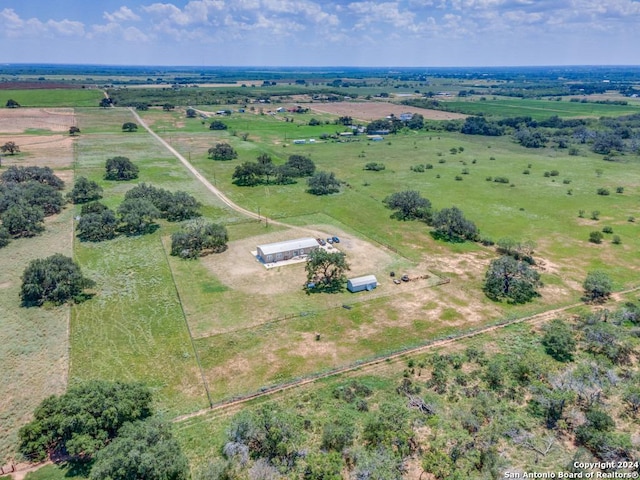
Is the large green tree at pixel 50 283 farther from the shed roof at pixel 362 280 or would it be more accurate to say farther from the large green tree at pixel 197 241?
the shed roof at pixel 362 280

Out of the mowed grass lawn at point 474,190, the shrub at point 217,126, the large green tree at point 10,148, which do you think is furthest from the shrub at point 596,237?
the large green tree at point 10,148

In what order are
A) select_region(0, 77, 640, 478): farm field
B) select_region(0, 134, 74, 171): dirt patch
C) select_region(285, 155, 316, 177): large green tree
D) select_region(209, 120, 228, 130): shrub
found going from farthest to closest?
select_region(209, 120, 228, 130): shrub, select_region(0, 134, 74, 171): dirt patch, select_region(285, 155, 316, 177): large green tree, select_region(0, 77, 640, 478): farm field

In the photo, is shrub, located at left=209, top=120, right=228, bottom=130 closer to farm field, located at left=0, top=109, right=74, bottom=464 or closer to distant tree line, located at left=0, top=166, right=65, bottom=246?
distant tree line, located at left=0, top=166, right=65, bottom=246

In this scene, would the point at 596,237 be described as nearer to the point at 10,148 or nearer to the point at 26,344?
the point at 26,344

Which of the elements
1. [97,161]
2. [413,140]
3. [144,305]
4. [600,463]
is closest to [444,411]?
[600,463]

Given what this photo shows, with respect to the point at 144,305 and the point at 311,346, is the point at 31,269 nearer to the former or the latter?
the point at 144,305

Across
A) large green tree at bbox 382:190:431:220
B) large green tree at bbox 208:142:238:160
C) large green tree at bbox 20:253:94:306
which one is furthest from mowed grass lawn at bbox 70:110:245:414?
large green tree at bbox 208:142:238:160
